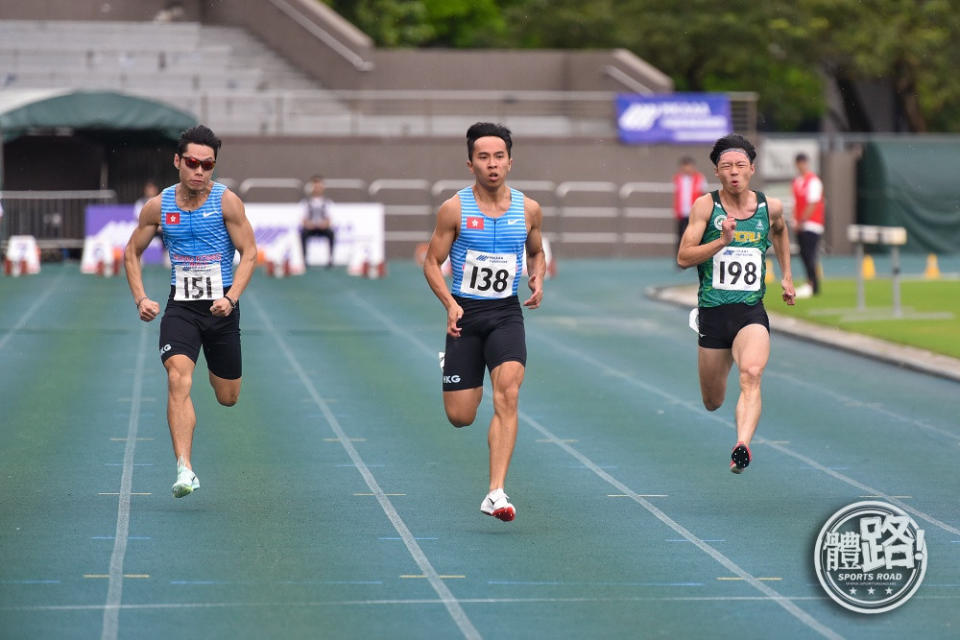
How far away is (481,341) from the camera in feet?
30.9

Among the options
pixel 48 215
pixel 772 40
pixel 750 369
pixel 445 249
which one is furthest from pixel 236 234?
pixel 772 40

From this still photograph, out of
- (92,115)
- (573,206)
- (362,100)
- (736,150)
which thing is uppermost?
(362,100)

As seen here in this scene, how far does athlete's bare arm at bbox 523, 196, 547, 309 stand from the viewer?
9.48 metres

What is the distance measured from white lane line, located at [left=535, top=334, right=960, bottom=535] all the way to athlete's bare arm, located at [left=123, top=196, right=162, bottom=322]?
13.3ft

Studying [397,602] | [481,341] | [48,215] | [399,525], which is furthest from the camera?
[48,215]

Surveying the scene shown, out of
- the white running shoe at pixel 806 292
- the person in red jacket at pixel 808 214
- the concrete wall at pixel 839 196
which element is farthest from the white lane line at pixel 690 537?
the concrete wall at pixel 839 196

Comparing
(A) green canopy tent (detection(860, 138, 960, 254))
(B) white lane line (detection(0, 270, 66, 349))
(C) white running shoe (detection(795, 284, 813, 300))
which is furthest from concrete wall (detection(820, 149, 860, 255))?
(B) white lane line (detection(0, 270, 66, 349))

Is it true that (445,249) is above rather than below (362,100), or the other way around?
below

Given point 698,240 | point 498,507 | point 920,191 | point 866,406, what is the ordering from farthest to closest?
point 920,191 < point 866,406 < point 698,240 < point 498,507

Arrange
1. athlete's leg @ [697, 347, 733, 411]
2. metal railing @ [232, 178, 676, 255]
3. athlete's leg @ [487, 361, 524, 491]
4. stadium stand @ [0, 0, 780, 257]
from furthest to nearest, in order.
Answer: stadium stand @ [0, 0, 780, 257] → metal railing @ [232, 178, 676, 255] → athlete's leg @ [697, 347, 733, 411] → athlete's leg @ [487, 361, 524, 491]

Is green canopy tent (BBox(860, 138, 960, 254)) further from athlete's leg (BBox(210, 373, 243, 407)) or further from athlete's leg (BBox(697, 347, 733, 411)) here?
athlete's leg (BBox(210, 373, 243, 407))

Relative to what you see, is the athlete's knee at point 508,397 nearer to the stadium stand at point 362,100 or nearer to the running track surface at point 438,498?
the running track surface at point 438,498

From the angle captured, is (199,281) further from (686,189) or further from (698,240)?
(686,189)

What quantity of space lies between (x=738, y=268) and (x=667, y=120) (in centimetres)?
3090
